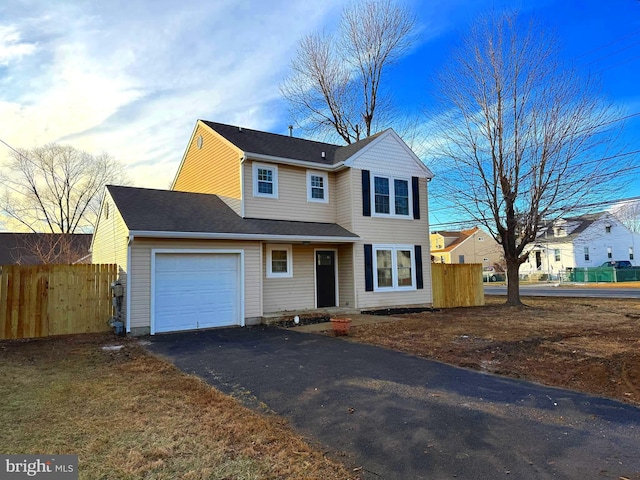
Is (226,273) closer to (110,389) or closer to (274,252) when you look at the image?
(274,252)

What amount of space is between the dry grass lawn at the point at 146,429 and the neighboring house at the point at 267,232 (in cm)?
466

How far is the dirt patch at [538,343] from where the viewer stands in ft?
20.0

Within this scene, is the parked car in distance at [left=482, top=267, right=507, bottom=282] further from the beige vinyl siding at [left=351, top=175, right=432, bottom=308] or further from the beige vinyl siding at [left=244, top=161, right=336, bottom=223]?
the beige vinyl siding at [left=244, top=161, right=336, bottom=223]

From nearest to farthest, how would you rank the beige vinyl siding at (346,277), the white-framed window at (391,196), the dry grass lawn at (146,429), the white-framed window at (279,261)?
the dry grass lawn at (146,429) < the white-framed window at (279,261) < the beige vinyl siding at (346,277) < the white-framed window at (391,196)

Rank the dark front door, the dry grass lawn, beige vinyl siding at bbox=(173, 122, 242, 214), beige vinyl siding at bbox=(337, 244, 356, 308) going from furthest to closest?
the dark front door
beige vinyl siding at bbox=(337, 244, 356, 308)
beige vinyl siding at bbox=(173, 122, 242, 214)
the dry grass lawn

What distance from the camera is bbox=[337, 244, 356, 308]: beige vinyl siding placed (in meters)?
14.6

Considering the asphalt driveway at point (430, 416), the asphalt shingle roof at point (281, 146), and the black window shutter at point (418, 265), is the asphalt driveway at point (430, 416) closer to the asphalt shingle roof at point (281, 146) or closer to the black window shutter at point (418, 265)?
the asphalt shingle roof at point (281, 146)

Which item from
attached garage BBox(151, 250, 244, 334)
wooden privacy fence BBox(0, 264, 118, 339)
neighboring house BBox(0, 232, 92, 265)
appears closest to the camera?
wooden privacy fence BBox(0, 264, 118, 339)

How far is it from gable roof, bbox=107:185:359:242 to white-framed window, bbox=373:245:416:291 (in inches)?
64.9

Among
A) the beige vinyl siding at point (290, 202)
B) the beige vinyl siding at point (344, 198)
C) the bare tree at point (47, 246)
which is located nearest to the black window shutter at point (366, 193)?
the beige vinyl siding at point (344, 198)

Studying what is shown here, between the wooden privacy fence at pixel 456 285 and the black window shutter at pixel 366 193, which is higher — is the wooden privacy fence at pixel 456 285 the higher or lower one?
the lower one

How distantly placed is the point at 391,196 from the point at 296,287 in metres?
5.21

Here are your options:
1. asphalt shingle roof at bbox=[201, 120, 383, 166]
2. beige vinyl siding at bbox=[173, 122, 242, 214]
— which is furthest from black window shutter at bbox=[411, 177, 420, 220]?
beige vinyl siding at bbox=[173, 122, 242, 214]

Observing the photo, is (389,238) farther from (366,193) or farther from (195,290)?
(195,290)
